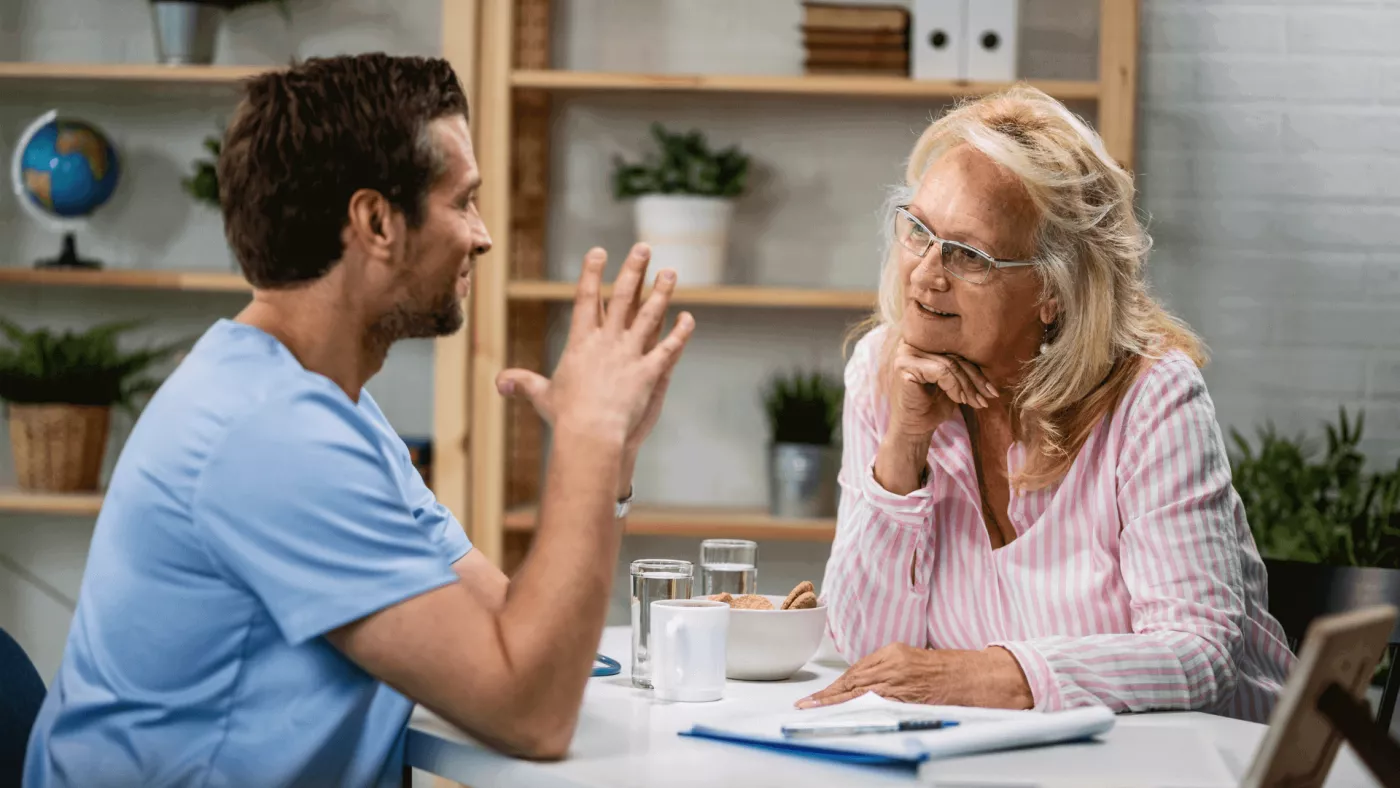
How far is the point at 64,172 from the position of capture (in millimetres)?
3252

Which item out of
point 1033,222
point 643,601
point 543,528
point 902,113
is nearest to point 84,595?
point 543,528

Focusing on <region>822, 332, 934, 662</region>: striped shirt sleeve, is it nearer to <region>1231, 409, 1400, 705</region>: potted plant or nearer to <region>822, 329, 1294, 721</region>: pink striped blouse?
<region>822, 329, 1294, 721</region>: pink striped blouse

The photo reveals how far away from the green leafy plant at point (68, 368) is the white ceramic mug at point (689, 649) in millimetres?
2263

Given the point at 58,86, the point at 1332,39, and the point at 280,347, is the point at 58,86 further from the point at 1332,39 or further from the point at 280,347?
the point at 1332,39

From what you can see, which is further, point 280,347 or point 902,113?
point 902,113

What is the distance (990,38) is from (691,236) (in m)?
0.77

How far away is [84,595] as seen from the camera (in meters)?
1.26

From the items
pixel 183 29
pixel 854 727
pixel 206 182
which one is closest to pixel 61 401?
pixel 206 182

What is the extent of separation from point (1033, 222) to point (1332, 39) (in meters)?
1.97

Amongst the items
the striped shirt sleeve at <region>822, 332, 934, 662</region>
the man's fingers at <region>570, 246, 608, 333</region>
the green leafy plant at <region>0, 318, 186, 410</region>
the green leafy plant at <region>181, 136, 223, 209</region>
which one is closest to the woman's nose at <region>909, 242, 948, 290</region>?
the striped shirt sleeve at <region>822, 332, 934, 662</region>

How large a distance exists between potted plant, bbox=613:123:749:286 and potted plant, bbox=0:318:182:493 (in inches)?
48.8

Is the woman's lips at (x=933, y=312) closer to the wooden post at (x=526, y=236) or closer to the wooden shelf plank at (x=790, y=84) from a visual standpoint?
the wooden shelf plank at (x=790, y=84)

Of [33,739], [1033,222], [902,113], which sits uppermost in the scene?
[902,113]

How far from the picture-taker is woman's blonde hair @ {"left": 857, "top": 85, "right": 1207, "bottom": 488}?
1.78 metres
